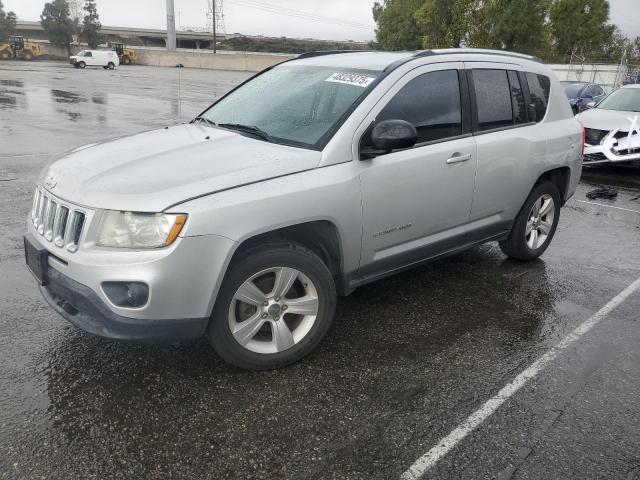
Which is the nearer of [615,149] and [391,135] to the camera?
[391,135]

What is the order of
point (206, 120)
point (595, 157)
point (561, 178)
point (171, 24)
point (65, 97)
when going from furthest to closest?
point (171, 24)
point (65, 97)
point (595, 157)
point (561, 178)
point (206, 120)

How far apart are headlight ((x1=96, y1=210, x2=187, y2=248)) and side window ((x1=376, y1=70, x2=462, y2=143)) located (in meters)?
1.59

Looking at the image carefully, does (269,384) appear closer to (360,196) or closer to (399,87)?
(360,196)

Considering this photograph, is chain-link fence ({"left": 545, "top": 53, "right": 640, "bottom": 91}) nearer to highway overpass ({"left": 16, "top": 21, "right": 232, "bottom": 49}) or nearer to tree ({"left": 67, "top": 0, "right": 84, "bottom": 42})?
tree ({"left": 67, "top": 0, "right": 84, "bottom": 42})

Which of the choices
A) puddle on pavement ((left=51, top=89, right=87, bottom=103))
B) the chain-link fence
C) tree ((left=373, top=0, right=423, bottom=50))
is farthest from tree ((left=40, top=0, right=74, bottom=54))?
the chain-link fence

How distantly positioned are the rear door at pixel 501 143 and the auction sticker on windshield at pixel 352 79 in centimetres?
99

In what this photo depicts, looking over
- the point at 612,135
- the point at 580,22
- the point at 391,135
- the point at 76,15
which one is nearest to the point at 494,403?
the point at 391,135

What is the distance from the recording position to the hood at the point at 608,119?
384 inches

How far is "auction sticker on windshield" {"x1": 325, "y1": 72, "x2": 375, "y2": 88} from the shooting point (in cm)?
371

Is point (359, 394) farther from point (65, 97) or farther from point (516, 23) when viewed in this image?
point (516, 23)

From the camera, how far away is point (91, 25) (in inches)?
3083

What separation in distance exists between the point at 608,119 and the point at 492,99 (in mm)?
6926

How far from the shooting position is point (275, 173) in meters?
3.08

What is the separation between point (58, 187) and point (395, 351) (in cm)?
230
